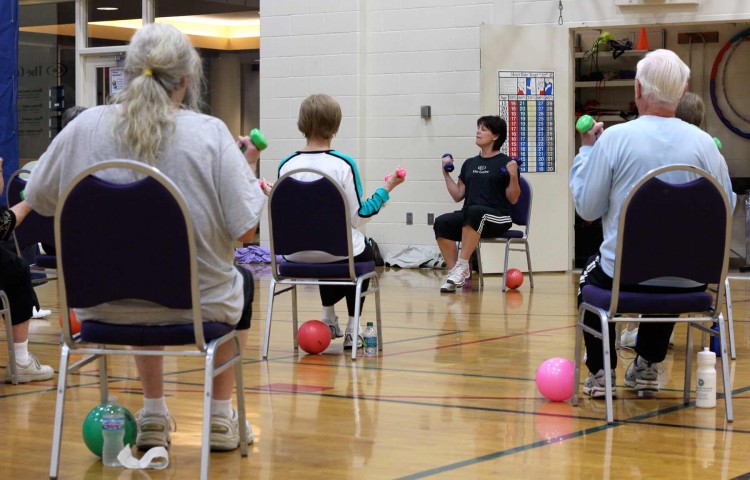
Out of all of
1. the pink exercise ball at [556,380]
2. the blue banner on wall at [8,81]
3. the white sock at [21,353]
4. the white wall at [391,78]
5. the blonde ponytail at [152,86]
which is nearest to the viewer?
the blonde ponytail at [152,86]

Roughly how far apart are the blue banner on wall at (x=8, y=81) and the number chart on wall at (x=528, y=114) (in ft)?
12.9

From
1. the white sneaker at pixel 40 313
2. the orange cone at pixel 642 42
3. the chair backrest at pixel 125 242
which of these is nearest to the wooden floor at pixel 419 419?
the chair backrest at pixel 125 242

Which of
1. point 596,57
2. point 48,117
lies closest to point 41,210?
point 596,57

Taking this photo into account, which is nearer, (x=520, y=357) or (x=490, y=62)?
(x=520, y=357)

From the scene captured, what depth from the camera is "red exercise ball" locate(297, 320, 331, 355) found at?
4.67m

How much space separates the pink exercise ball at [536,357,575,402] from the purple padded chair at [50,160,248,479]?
1409 mm

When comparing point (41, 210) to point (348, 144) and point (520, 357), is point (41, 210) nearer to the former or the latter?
point (520, 357)

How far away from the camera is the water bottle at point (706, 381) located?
11.3 ft

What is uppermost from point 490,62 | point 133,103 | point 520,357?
point 490,62

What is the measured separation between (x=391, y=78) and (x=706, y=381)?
6817 mm

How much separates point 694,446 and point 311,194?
1.96 metres

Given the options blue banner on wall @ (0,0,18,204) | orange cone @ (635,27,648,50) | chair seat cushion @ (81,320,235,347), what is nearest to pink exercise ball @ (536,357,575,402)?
chair seat cushion @ (81,320,235,347)

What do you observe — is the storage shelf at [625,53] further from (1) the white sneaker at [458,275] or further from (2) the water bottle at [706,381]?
(2) the water bottle at [706,381]

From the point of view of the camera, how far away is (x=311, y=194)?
4406 millimetres
